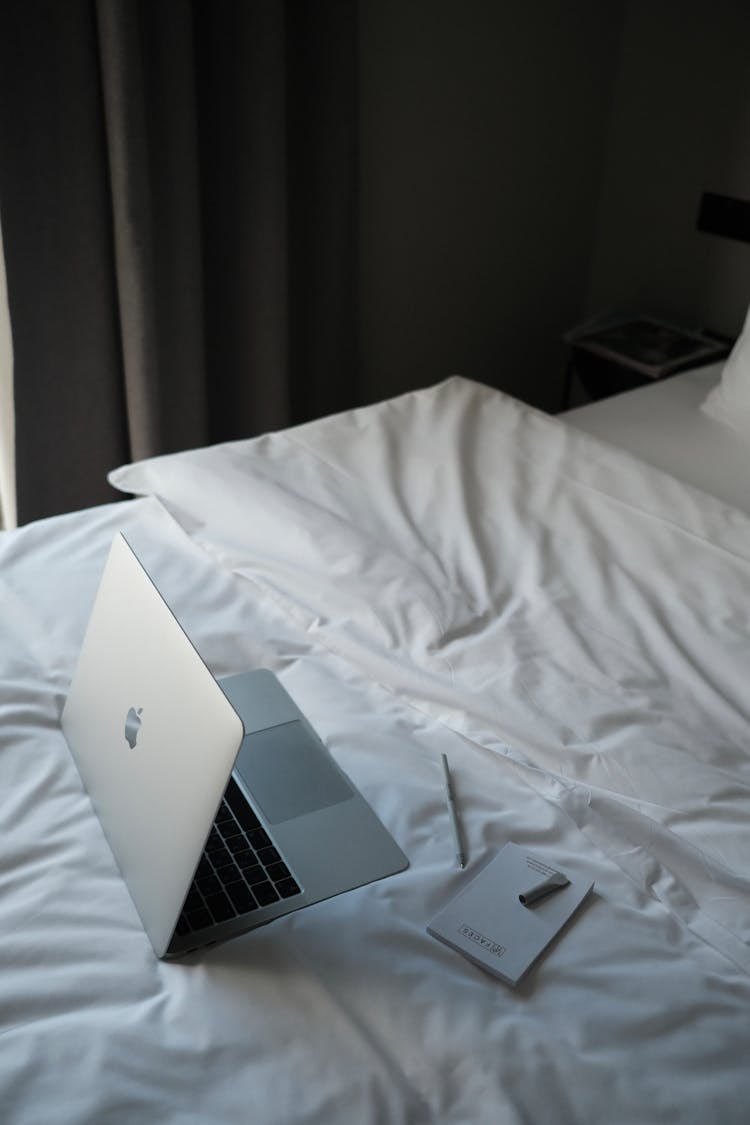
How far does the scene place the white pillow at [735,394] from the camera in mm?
1982

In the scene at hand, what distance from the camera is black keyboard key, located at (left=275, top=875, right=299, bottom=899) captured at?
99 centimetres

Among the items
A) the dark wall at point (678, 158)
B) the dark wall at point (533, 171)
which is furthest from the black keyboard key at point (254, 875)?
the dark wall at point (678, 158)

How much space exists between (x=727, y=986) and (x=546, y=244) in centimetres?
241

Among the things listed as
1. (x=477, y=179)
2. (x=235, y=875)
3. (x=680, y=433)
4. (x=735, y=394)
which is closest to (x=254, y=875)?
(x=235, y=875)

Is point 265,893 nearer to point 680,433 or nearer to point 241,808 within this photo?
point 241,808

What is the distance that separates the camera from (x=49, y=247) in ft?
6.79

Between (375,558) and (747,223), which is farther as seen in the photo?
(747,223)

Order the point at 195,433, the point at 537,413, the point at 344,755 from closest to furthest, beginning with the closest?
the point at 344,755 < the point at 537,413 < the point at 195,433

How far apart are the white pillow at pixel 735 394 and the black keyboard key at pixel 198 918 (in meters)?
1.40

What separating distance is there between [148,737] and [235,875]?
152 mm

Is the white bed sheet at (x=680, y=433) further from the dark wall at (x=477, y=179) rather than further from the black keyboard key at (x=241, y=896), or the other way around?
the black keyboard key at (x=241, y=896)

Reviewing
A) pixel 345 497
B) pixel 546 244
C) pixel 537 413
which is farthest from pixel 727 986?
pixel 546 244

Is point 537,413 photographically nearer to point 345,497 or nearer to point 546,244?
point 345,497

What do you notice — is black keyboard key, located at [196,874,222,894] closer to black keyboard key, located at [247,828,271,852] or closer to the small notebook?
black keyboard key, located at [247,828,271,852]
